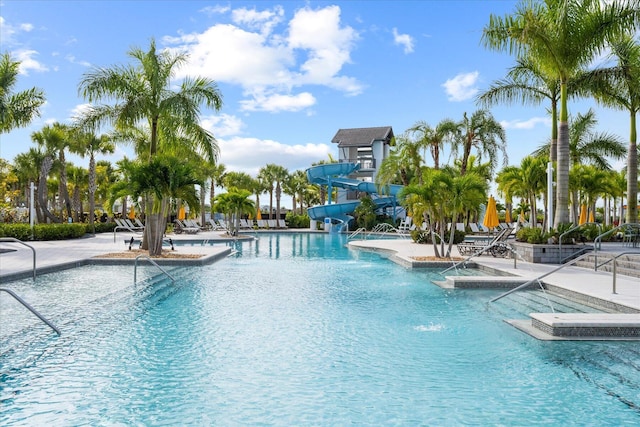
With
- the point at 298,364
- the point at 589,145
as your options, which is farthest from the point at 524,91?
the point at 298,364

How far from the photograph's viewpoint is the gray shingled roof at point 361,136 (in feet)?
162

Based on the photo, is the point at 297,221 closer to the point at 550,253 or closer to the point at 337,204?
the point at 337,204

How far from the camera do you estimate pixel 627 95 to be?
19094 mm

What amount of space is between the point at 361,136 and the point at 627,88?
3284cm

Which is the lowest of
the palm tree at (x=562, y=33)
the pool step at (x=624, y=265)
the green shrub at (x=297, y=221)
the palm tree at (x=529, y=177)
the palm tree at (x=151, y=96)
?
the pool step at (x=624, y=265)

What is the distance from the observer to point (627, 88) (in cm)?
1842

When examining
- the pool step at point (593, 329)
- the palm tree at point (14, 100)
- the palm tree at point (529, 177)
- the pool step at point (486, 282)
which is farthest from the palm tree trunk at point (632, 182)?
the palm tree at point (14, 100)

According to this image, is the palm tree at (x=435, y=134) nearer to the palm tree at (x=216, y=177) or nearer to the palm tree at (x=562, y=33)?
the palm tree at (x=562, y=33)

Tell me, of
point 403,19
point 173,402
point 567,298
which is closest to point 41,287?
point 173,402

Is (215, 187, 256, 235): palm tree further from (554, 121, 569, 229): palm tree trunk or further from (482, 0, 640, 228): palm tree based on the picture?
(554, 121, 569, 229): palm tree trunk

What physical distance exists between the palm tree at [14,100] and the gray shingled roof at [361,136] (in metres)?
32.5

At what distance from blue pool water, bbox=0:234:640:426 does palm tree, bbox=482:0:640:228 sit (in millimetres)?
8731

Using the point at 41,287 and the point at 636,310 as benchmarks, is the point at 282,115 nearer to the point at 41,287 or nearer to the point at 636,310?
the point at 41,287

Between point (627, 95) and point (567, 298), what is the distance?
45.3 feet
